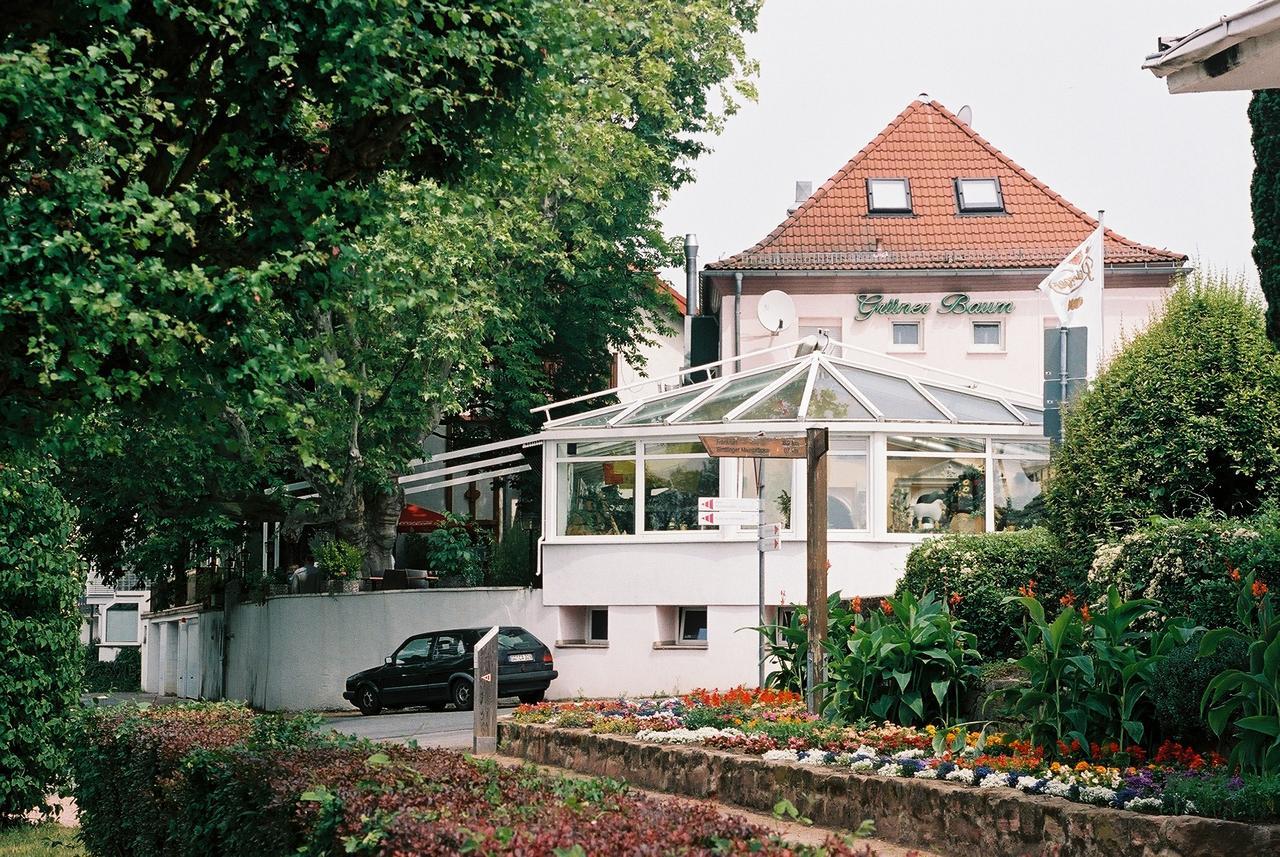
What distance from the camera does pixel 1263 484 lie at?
43.4 ft

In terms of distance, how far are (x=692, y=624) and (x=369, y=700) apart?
231 inches

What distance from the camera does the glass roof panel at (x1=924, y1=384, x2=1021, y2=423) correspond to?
89.0 feet

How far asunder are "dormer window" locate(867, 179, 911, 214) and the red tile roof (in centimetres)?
14

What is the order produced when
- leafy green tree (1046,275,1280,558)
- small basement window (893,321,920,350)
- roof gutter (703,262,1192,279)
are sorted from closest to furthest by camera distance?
leafy green tree (1046,275,1280,558)
roof gutter (703,262,1192,279)
small basement window (893,321,920,350)

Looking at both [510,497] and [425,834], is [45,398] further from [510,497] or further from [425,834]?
[510,497]

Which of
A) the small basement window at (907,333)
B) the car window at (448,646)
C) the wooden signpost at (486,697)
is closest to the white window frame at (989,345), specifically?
the small basement window at (907,333)

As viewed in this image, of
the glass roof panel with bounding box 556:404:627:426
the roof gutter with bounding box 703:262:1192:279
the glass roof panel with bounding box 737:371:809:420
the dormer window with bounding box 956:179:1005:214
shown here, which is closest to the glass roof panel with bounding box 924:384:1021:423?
the glass roof panel with bounding box 737:371:809:420

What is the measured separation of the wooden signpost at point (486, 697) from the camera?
1777 centimetres

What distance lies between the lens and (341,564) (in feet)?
100.0

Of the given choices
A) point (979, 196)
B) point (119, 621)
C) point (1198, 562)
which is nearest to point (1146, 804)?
point (1198, 562)

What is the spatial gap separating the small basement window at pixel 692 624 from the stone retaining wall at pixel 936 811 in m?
13.0

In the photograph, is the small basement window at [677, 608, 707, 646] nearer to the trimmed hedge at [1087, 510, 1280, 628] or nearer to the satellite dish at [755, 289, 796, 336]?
the satellite dish at [755, 289, 796, 336]

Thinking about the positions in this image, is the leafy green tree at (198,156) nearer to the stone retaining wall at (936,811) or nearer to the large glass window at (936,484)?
the stone retaining wall at (936,811)

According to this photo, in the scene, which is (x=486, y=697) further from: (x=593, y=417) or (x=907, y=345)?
(x=907, y=345)
